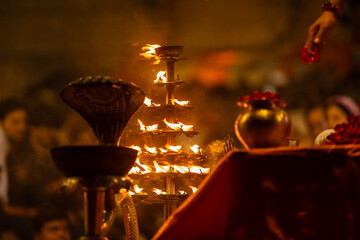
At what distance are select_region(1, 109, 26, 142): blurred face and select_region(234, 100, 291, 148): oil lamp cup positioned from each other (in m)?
4.58

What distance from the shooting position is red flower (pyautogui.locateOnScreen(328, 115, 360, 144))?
121 cm

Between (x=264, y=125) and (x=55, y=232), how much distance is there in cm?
430

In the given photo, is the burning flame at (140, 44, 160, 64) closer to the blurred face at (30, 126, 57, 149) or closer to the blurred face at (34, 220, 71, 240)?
the blurred face at (30, 126, 57, 149)

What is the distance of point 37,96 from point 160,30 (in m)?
1.77

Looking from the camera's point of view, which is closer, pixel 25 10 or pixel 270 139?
pixel 270 139

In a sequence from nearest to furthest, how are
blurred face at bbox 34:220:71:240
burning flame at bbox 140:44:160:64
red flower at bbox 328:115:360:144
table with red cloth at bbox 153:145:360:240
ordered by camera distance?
1. table with red cloth at bbox 153:145:360:240
2. red flower at bbox 328:115:360:144
3. burning flame at bbox 140:44:160:64
4. blurred face at bbox 34:220:71:240

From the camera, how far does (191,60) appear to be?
5.19m

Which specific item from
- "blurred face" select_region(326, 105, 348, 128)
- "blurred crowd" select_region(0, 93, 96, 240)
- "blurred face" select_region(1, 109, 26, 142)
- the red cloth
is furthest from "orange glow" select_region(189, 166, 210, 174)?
"blurred face" select_region(1, 109, 26, 142)

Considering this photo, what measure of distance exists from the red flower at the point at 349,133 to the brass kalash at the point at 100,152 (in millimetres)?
592

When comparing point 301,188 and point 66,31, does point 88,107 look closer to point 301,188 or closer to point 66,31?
point 301,188

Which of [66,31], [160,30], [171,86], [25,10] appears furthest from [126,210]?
[25,10]

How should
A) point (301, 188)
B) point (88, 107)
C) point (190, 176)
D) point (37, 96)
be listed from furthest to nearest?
1. point (37, 96)
2. point (190, 176)
3. point (88, 107)
4. point (301, 188)

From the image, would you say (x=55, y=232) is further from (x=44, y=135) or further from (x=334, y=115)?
(x=334, y=115)

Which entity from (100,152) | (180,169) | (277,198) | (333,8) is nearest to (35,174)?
(180,169)
